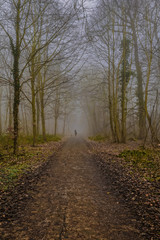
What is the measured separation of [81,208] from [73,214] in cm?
31

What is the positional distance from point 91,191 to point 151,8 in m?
10.9

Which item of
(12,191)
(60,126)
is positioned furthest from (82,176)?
(60,126)

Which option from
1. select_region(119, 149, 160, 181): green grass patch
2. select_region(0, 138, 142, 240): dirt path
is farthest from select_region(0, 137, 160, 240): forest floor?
select_region(119, 149, 160, 181): green grass patch

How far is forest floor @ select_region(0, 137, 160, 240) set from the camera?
9.18 feet

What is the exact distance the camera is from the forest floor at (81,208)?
9.18 feet

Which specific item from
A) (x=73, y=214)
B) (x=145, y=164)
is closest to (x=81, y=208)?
(x=73, y=214)

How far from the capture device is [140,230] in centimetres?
286

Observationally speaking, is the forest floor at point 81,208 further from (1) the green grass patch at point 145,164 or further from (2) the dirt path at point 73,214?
(1) the green grass patch at point 145,164

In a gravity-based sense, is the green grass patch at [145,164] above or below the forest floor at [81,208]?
above

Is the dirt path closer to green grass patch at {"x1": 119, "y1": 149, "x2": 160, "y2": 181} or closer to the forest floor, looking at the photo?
the forest floor

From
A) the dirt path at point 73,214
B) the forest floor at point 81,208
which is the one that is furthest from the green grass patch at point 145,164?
the dirt path at point 73,214

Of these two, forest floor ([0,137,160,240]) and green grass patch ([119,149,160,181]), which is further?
green grass patch ([119,149,160,181])

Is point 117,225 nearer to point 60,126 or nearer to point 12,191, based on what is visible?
point 12,191

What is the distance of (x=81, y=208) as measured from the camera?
11.9 ft
